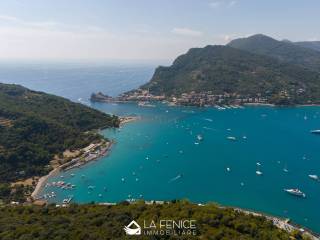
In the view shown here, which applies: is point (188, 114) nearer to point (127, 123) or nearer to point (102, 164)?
point (127, 123)

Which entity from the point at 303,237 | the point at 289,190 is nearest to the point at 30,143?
the point at 289,190

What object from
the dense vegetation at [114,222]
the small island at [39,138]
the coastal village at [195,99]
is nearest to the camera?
the dense vegetation at [114,222]

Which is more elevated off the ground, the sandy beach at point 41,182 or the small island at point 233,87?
the small island at point 233,87

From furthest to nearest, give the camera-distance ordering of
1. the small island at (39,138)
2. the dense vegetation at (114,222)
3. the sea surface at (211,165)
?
the small island at (39,138) → the sea surface at (211,165) → the dense vegetation at (114,222)

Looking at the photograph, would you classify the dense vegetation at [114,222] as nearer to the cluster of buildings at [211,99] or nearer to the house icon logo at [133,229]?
the house icon logo at [133,229]

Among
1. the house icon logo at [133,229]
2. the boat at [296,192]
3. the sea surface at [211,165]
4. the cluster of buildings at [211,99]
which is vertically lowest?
the sea surface at [211,165]

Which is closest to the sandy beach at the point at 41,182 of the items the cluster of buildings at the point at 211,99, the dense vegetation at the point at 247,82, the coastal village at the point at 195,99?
the coastal village at the point at 195,99
